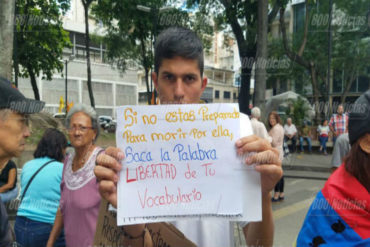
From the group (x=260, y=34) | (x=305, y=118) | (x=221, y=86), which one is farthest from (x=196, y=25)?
(x=221, y=86)

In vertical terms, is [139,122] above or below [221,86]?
below

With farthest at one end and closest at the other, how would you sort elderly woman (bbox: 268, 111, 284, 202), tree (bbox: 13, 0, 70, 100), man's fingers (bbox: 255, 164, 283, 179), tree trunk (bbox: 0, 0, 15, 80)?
tree (bbox: 13, 0, 70, 100)
elderly woman (bbox: 268, 111, 284, 202)
tree trunk (bbox: 0, 0, 15, 80)
man's fingers (bbox: 255, 164, 283, 179)

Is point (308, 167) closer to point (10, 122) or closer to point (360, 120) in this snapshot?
point (360, 120)

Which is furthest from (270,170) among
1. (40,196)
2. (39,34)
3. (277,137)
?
(39,34)

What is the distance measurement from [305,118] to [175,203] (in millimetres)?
15667

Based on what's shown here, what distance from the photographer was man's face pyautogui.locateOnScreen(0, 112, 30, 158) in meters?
1.48

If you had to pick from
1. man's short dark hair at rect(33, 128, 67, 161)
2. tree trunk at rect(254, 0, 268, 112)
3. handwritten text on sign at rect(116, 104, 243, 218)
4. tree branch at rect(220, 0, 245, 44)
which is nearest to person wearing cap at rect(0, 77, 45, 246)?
handwritten text on sign at rect(116, 104, 243, 218)

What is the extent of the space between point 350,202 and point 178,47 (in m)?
1.09

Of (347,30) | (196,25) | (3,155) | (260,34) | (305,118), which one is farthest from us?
(347,30)

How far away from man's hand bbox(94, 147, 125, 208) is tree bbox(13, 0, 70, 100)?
11967mm

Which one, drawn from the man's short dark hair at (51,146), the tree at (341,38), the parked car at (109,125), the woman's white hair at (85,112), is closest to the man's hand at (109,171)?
the parked car at (109,125)

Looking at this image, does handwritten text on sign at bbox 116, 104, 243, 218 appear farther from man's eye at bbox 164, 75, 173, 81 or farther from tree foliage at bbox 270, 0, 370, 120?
tree foliage at bbox 270, 0, 370, 120

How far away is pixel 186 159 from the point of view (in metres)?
1.33

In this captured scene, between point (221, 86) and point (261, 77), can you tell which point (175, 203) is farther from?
point (221, 86)
